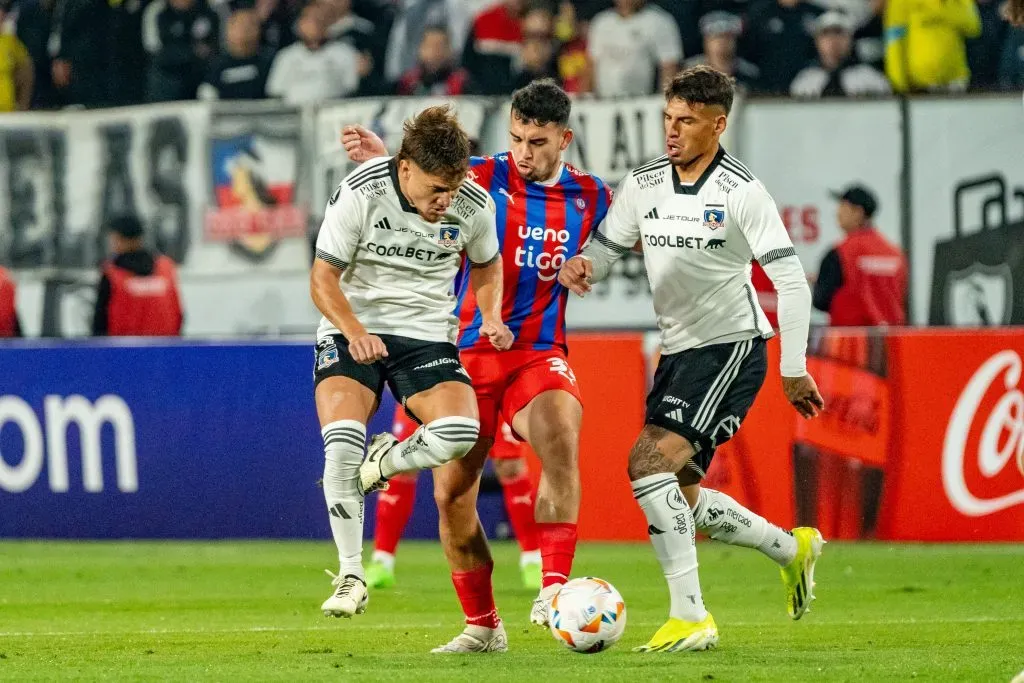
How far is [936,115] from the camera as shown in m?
13.7

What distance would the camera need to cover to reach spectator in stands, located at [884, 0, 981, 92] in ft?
45.5

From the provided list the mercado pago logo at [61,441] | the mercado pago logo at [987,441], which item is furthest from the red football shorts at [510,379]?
the mercado pago logo at [61,441]

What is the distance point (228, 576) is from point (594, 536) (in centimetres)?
278

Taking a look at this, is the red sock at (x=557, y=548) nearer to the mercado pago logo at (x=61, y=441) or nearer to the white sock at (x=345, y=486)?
the white sock at (x=345, y=486)

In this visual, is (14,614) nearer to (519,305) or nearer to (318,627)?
(318,627)

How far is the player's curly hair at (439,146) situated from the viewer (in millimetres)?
7109

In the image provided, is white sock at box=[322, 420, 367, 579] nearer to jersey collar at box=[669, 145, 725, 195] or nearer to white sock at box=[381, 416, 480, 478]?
white sock at box=[381, 416, 480, 478]

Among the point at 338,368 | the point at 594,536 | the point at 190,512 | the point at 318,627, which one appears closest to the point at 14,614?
the point at 318,627

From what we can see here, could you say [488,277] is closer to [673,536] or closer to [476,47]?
[673,536]

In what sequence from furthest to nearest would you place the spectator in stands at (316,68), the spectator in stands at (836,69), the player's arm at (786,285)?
the spectator in stands at (316,68)
the spectator in stands at (836,69)
the player's arm at (786,285)

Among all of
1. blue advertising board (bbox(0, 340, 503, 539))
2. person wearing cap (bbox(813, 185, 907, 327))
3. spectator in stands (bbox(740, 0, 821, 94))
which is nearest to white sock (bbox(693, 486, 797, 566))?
blue advertising board (bbox(0, 340, 503, 539))

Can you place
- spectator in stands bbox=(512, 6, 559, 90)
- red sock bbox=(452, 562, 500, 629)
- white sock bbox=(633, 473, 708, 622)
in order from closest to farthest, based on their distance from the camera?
white sock bbox=(633, 473, 708, 622) < red sock bbox=(452, 562, 500, 629) < spectator in stands bbox=(512, 6, 559, 90)

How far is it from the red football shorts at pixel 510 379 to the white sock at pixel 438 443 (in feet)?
1.94

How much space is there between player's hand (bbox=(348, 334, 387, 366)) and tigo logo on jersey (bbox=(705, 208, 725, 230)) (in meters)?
1.42
